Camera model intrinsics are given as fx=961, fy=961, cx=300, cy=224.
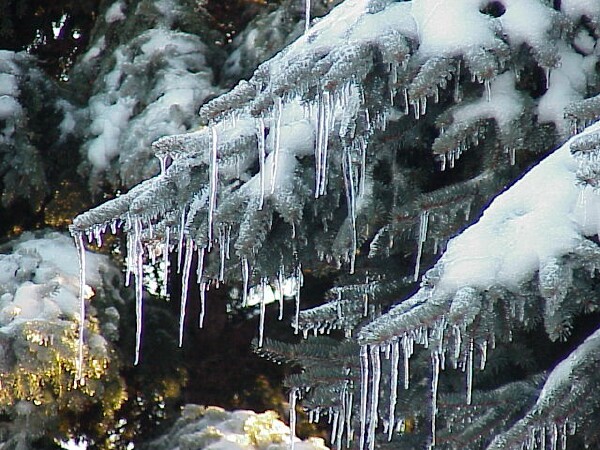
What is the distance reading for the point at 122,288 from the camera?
4656 millimetres

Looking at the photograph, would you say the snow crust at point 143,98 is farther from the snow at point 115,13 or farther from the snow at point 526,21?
the snow at point 526,21

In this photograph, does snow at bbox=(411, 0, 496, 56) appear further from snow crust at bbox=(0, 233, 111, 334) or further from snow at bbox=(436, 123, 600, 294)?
snow crust at bbox=(0, 233, 111, 334)

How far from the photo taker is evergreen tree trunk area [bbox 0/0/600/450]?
2.30 metres

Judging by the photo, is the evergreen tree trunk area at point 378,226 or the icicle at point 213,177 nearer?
the evergreen tree trunk area at point 378,226

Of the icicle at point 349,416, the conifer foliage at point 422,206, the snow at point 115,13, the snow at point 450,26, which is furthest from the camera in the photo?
the snow at point 115,13

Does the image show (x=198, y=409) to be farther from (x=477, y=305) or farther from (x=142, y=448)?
(x=477, y=305)

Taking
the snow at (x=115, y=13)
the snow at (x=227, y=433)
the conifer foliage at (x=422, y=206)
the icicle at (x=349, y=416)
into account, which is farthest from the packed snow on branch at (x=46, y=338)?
the snow at (x=115, y=13)

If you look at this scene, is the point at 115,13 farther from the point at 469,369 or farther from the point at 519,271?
the point at 519,271

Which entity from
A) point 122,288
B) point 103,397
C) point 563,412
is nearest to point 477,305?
point 563,412

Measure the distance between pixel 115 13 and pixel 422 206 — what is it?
2839mm

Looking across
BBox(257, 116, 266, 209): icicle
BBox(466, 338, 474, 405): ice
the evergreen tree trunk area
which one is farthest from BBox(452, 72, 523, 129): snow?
BBox(466, 338, 474, 405): ice

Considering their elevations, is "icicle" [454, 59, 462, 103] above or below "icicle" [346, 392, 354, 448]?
above

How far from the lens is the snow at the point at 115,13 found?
5.00m

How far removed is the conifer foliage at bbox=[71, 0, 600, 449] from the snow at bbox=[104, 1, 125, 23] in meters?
2.23
